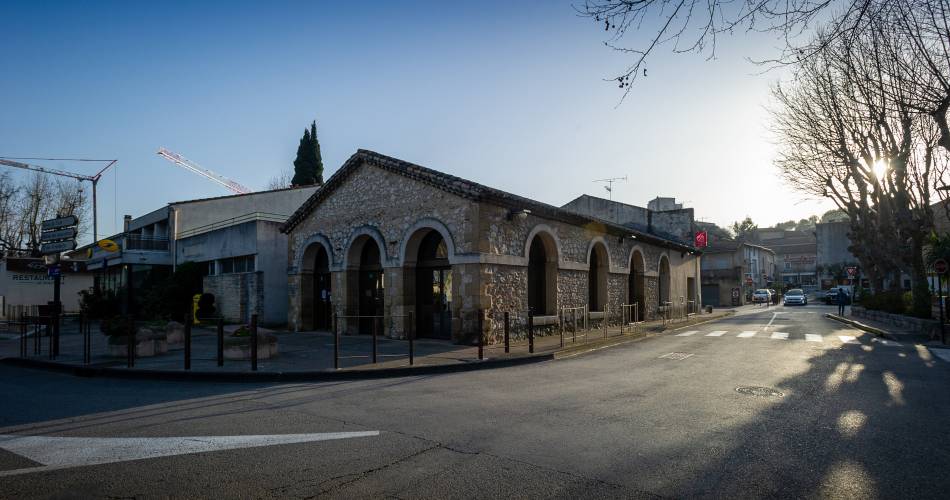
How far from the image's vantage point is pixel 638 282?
24.4m

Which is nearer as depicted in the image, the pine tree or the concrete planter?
the concrete planter

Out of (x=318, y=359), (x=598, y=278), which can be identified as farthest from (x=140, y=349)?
(x=598, y=278)

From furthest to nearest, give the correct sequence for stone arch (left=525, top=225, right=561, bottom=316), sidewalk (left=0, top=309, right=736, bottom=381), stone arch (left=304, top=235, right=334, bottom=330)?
1. stone arch (left=304, top=235, right=334, bottom=330)
2. stone arch (left=525, top=225, right=561, bottom=316)
3. sidewalk (left=0, top=309, right=736, bottom=381)

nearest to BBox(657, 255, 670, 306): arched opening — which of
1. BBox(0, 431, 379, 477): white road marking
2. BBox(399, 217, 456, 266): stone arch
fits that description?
BBox(399, 217, 456, 266): stone arch

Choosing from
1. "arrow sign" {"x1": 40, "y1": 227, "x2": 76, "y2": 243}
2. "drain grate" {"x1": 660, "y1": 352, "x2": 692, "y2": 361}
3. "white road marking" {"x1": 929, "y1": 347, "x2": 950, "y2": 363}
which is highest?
"arrow sign" {"x1": 40, "y1": 227, "x2": 76, "y2": 243}

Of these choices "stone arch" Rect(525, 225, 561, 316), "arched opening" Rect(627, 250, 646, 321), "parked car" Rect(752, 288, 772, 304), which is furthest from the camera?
"parked car" Rect(752, 288, 772, 304)

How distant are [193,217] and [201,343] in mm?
17009

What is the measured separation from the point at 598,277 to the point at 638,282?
4535 mm

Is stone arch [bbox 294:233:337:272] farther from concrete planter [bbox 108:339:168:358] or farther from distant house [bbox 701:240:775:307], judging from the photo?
distant house [bbox 701:240:775:307]

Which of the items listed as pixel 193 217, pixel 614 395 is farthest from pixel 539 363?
pixel 193 217

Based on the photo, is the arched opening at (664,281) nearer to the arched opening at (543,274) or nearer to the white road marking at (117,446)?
the arched opening at (543,274)

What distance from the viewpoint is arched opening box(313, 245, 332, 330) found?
19.8m

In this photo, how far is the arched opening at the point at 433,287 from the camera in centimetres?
1570

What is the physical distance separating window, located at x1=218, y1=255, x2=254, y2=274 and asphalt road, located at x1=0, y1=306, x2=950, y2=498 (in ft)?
41.5
